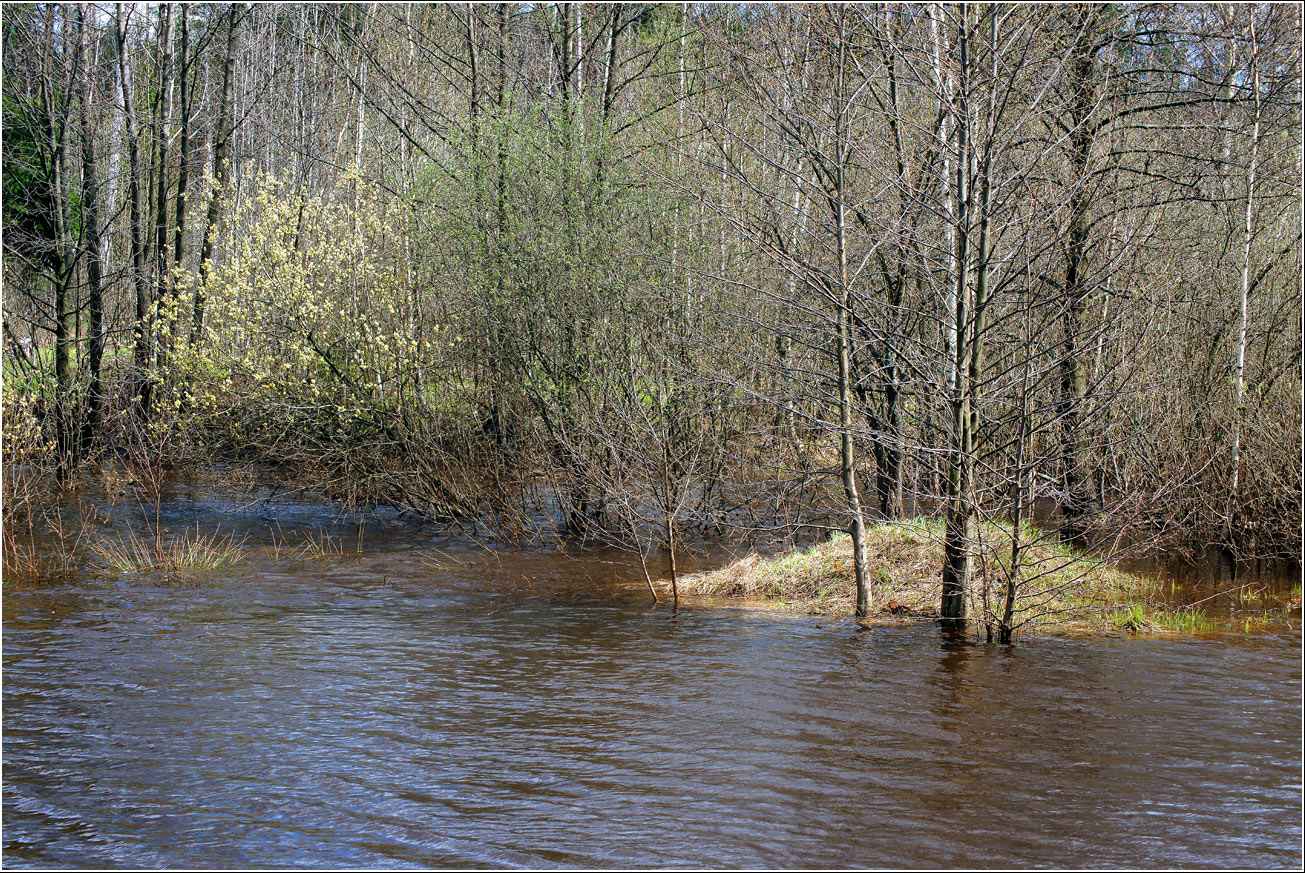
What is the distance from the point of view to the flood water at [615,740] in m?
6.39

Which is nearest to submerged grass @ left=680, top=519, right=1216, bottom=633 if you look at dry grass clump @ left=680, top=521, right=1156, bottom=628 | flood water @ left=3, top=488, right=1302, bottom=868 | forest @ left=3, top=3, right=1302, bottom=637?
dry grass clump @ left=680, top=521, right=1156, bottom=628

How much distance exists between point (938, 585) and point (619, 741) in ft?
17.2

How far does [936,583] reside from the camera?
11.9 m

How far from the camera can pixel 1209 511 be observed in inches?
540

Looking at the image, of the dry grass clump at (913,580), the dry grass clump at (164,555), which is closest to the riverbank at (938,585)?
the dry grass clump at (913,580)

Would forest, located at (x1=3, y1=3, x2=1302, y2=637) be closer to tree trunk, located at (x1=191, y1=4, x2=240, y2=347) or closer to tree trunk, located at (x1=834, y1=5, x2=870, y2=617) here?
tree trunk, located at (x1=834, y1=5, x2=870, y2=617)

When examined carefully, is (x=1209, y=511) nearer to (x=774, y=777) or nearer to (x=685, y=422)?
(x=685, y=422)

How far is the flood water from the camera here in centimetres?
639

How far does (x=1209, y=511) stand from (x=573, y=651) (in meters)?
8.61

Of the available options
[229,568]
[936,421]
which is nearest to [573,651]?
[936,421]

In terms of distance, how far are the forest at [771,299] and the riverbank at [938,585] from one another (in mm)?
258

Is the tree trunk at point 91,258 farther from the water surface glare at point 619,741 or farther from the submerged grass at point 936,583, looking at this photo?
the submerged grass at point 936,583

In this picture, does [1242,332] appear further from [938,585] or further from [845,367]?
[845,367]

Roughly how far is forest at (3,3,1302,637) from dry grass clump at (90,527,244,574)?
1124 mm
